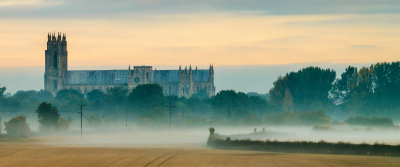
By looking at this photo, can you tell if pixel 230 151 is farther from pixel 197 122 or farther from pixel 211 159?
pixel 197 122

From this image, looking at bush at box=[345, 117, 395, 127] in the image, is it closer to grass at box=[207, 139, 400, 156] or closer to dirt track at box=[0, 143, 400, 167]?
grass at box=[207, 139, 400, 156]

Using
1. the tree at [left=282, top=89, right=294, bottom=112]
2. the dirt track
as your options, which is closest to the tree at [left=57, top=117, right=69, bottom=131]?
the tree at [left=282, top=89, right=294, bottom=112]

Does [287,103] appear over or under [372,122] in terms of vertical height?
over

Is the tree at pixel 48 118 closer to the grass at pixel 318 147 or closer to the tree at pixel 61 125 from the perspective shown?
the tree at pixel 61 125

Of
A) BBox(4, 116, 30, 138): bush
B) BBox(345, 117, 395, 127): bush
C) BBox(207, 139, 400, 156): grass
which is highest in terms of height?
BBox(345, 117, 395, 127): bush

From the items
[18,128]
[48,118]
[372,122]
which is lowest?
[18,128]

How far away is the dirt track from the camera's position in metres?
70.1

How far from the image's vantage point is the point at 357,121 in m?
163

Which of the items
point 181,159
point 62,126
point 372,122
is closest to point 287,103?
point 372,122

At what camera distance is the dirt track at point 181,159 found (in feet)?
230

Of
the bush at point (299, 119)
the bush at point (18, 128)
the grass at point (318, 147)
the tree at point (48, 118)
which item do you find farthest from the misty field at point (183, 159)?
the bush at point (299, 119)

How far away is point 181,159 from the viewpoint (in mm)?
75375

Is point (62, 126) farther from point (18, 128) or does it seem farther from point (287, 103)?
point (287, 103)

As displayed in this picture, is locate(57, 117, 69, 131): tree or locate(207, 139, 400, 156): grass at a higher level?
locate(57, 117, 69, 131): tree
